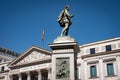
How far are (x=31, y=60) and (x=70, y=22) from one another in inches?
1921

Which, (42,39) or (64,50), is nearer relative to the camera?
(64,50)

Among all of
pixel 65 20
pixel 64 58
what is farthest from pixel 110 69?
pixel 64 58

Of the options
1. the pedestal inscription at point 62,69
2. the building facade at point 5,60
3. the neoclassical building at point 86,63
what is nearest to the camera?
the pedestal inscription at point 62,69

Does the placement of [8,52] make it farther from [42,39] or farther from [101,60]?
[101,60]

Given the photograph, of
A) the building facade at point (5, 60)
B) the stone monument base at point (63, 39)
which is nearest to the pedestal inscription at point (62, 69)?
the stone monument base at point (63, 39)

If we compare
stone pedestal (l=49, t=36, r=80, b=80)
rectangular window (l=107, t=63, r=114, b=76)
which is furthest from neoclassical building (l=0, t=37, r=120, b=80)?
stone pedestal (l=49, t=36, r=80, b=80)

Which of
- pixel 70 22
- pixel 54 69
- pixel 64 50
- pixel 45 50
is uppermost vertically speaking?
pixel 45 50

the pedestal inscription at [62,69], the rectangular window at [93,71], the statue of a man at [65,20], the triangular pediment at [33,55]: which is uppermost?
the triangular pediment at [33,55]

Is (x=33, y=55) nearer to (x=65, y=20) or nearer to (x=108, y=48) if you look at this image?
(x=108, y=48)

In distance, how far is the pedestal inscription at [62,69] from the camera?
13.7 meters

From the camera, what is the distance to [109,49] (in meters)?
49.8

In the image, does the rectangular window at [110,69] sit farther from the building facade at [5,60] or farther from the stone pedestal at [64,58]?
the stone pedestal at [64,58]

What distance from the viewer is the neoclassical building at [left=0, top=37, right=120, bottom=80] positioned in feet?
160

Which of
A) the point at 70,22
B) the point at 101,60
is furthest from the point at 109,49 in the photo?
the point at 70,22
